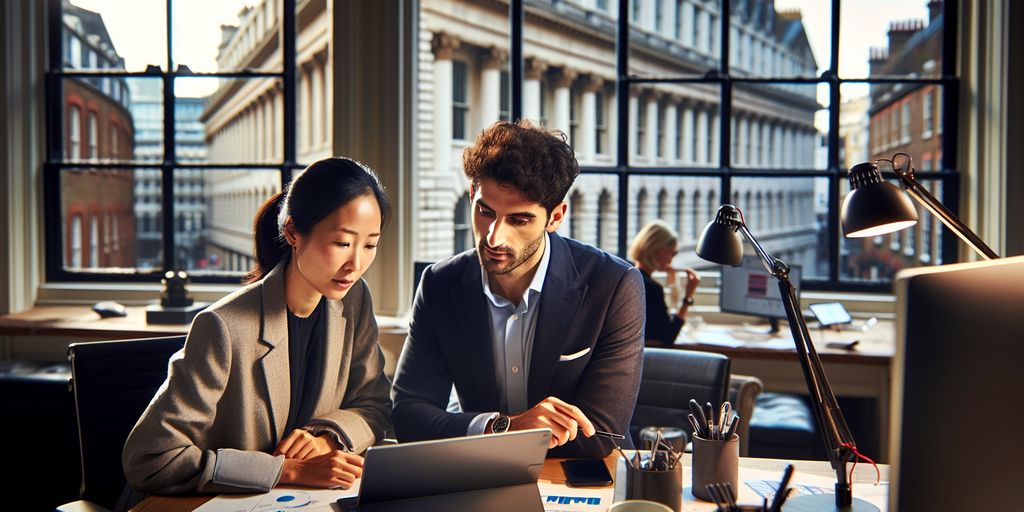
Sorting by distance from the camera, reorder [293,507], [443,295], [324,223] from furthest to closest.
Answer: [443,295], [324,223], [293,507]

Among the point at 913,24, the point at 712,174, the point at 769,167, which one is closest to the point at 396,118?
the point at 712,174

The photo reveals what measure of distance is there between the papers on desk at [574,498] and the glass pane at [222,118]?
3.08 metres

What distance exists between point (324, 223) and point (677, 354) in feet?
3.36

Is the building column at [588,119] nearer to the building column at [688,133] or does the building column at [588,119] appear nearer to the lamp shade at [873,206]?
the building column at [688,133]

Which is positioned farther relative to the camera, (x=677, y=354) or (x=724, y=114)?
(x=724, y=114)

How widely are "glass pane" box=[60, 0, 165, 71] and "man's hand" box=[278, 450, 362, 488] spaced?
328cm

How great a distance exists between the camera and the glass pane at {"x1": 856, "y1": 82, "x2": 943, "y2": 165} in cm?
412

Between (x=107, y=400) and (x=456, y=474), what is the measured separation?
1.19m

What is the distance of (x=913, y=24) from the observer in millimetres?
4211

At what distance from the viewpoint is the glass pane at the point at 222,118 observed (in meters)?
4.31

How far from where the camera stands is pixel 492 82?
4551mm

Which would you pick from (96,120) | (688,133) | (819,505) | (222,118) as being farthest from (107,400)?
(688,133)

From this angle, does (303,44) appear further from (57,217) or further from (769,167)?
(769,167)

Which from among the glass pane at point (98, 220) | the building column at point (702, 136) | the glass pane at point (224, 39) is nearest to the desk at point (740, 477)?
the building column at point (702, 136)
